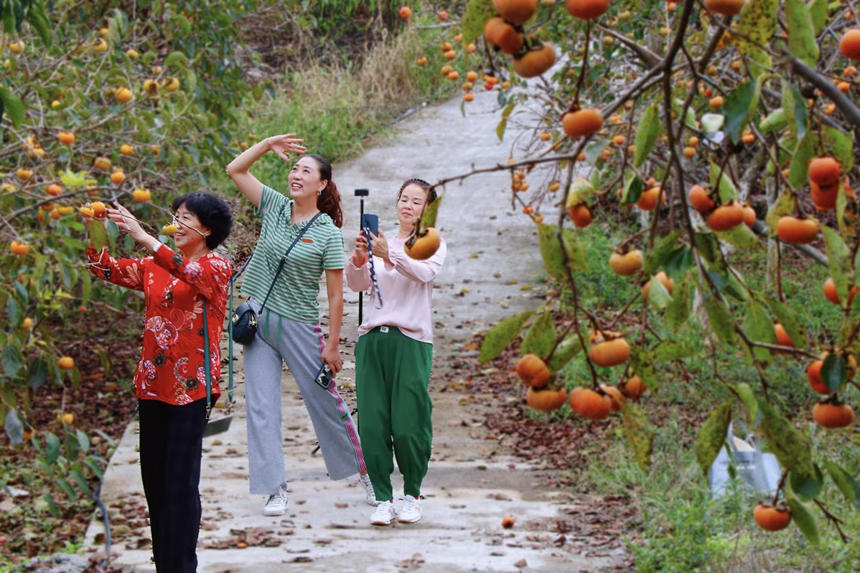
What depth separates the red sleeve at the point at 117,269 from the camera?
2.75 m

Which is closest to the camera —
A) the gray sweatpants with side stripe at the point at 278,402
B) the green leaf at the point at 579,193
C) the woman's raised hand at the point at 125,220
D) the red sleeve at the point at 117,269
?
the green leaf at the point at 579,193

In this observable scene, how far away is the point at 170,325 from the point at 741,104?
1.74 meters

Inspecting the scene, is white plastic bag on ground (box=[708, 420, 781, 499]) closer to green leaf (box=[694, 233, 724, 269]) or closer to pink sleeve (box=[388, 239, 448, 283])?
pink sleeve (box=[388, 239, 448, 283])

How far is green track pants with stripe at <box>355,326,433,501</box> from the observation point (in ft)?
9.18

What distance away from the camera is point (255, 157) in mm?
2299

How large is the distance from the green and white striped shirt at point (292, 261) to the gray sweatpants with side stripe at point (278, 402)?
37 mm

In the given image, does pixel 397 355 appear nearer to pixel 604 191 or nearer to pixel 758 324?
pixel 604 191

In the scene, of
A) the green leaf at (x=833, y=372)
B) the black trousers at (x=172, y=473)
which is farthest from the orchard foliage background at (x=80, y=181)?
the green leaf at (x=833, y=372)

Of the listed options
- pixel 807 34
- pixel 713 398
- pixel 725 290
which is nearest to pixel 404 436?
pixel 725 290

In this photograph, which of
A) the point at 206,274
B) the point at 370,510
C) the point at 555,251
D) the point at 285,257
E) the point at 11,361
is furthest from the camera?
the point at 370,510

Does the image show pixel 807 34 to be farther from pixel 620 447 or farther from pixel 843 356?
pixel 620 447

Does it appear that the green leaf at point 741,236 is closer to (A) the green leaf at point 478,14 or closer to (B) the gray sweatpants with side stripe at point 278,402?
(A) the green leaf at point 478,14

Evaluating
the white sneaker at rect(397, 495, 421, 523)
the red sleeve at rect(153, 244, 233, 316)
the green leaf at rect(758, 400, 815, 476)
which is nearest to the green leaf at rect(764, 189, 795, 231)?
the green leaf at rect(758, 400, 815, 476)

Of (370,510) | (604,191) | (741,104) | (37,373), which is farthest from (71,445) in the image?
(741,104)
